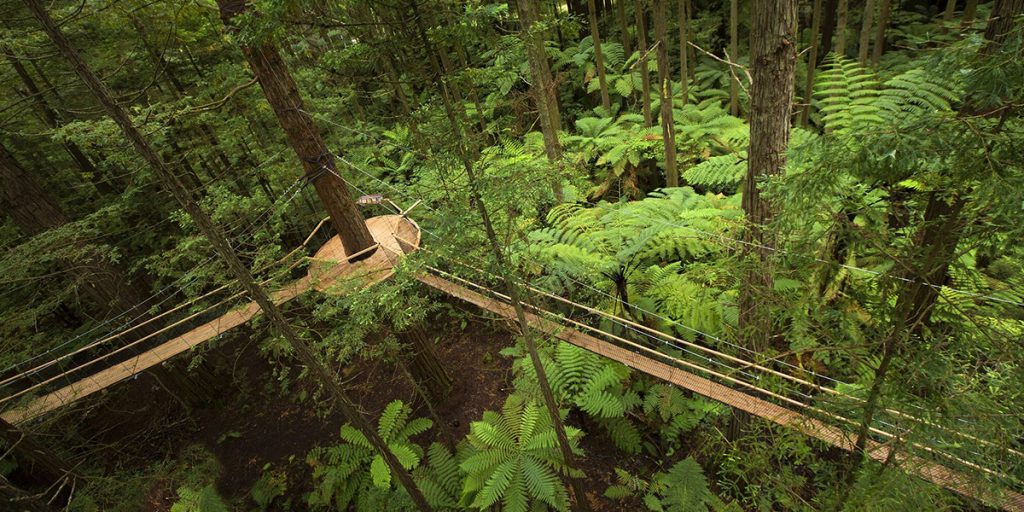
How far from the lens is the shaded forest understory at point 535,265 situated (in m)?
1.65

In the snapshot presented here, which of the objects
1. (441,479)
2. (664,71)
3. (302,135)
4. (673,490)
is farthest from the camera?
(664,71)

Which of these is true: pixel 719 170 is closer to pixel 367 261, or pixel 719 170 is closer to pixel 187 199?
pixel 367 261

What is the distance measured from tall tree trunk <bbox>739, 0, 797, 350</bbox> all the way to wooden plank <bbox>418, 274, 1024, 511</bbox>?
2.26ft

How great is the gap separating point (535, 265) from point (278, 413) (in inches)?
227

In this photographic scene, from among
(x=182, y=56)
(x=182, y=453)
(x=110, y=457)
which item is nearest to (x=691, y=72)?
(x=182, y=56)

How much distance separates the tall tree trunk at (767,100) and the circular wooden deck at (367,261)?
2.59 meters

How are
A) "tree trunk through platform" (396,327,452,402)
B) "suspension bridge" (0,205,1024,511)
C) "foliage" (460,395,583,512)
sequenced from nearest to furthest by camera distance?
"suspension bridge" (0,205,1024,511) < "foliage" (460,395,583,512) < "tree trunk through platform" (396,327,452,402)

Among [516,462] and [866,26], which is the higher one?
[866,26]

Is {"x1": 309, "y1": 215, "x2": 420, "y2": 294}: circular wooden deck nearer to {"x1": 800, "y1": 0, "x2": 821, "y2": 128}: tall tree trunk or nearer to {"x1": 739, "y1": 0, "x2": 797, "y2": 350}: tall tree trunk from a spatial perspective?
{"x1": 739, "y1": 0, "x2": 797, "y2": 350}: tall tree trunk

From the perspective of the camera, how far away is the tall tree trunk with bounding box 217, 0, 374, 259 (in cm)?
372

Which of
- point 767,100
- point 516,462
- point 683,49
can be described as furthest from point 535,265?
point 683,49

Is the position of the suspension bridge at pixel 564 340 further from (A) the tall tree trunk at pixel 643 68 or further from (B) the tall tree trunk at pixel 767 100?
(A) the tall tree trunk at pixel 643 68

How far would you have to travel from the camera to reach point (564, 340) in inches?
173

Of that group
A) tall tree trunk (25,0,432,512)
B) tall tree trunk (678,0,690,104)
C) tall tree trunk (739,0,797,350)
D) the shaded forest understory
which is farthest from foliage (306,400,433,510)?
tall tree trunk (678,0,690,104)
